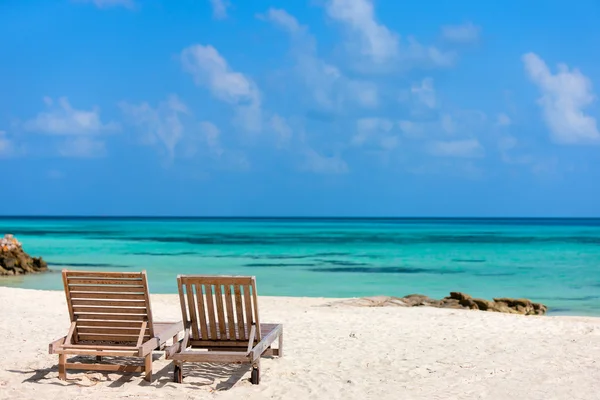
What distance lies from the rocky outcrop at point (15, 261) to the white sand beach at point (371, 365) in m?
14.1

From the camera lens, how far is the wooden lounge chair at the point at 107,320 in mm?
6871

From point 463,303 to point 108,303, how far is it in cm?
1111

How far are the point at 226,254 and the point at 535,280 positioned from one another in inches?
726

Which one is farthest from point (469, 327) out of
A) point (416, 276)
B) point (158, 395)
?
point (416, 276)

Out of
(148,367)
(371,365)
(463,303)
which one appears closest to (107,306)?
(148,367)

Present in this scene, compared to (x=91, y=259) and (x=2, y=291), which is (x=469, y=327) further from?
(x=91, y=259)

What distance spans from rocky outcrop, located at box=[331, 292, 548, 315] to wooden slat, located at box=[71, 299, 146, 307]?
371 inches

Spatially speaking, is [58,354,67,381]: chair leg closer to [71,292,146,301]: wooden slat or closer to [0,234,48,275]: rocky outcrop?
[71,292,146,301]: wooden slat

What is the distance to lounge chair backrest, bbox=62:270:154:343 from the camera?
22.6 ft

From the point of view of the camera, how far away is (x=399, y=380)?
738cm

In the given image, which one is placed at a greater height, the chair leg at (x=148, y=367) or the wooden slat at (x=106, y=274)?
the wooden slat at (x=106, y=274)

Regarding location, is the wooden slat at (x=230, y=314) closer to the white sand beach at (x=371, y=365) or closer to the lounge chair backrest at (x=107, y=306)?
the white sand beach at (x=371, y=365)

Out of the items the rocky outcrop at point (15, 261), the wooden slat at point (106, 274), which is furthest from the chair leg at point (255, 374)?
the rocky outcrop at point (15, 261)

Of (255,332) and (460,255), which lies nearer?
(255,332)
